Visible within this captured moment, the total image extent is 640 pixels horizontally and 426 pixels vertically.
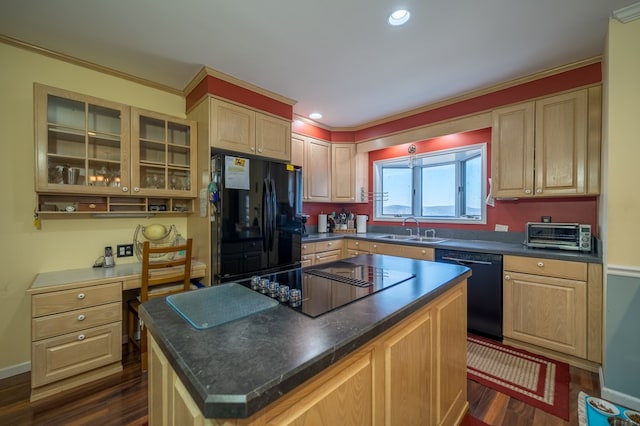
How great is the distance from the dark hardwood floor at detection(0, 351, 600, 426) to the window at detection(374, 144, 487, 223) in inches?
75.1

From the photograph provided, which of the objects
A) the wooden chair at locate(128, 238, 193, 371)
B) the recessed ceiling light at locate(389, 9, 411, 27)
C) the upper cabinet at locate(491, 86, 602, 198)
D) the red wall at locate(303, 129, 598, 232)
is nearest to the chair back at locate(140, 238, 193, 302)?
the wooden chair at locate(128, 238, 193, 371)

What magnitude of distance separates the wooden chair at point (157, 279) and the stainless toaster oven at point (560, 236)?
3151 millimetres

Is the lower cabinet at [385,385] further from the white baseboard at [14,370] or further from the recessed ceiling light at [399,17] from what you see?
the white baseboard at [14,370]

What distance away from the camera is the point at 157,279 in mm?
2139

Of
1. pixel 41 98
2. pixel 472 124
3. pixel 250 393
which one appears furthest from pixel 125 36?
pixel 472 124

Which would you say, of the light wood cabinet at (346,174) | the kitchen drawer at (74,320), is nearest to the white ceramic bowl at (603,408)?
the light wood cabinet at (346,174)

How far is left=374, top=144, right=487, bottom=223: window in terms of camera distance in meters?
3.27

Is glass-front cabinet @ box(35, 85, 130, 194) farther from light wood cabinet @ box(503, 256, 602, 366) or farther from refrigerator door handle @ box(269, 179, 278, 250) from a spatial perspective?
light wood cabinet @ box(503, 256, 602, 366)

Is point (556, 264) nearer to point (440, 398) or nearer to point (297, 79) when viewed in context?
point (440, 398)

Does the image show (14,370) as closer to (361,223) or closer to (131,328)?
(131,328)

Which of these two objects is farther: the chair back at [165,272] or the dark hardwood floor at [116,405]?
the chair back at [165,272]

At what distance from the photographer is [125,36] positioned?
6.57ft

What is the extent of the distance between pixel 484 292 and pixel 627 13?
2.27 meters

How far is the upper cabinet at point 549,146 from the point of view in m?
2.27
